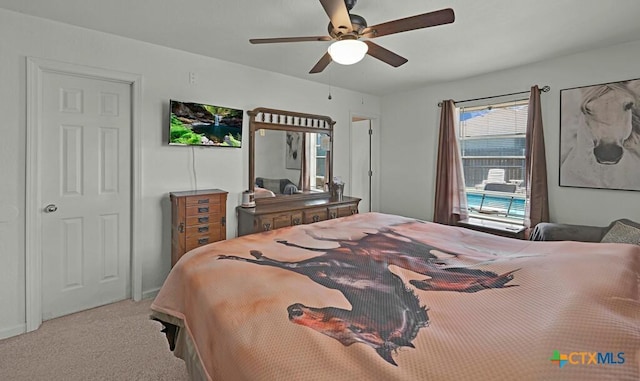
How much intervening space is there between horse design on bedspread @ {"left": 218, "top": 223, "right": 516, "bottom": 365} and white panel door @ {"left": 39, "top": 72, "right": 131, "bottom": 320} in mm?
1966

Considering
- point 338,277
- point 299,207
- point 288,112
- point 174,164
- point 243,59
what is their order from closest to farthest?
point 338,277 → point 174,164 → point 243,59 → point 299,207 → point 288,112

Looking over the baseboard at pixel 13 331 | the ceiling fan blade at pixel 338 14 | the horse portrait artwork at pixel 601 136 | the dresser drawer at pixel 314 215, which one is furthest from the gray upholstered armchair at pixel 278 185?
the horse portrait artwork at pixel 601 136

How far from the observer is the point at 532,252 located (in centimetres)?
180

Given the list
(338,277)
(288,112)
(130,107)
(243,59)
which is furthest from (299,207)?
(338,277)

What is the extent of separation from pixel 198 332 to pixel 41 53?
108 inches

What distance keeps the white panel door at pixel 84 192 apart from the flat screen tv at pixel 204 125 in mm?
437

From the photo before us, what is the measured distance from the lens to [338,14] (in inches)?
72.0

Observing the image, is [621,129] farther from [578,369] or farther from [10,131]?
A: [10,131]

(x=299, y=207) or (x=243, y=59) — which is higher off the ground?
(x=243, y=59)

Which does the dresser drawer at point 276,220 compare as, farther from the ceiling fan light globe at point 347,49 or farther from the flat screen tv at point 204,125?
the ceiling fan light globe at point 347,49

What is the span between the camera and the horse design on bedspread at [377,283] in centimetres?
100

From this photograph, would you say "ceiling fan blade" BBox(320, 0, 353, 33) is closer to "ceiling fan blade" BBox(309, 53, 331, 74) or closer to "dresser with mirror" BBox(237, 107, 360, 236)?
"ceiling fan blade" BBox(309, 53, 331, 74)

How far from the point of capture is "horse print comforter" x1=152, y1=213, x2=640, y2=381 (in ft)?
2.70

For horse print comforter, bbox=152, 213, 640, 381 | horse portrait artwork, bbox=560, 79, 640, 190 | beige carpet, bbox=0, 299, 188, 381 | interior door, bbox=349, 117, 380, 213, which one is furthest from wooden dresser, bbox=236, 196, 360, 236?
horse portrait artwork, bbox=560, 79, 640, 190
